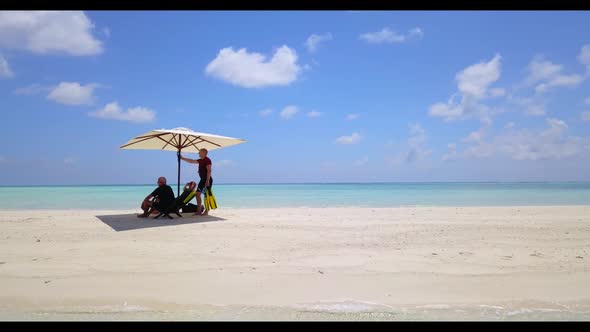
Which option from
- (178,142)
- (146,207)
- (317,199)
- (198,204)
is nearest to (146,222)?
(146,207)

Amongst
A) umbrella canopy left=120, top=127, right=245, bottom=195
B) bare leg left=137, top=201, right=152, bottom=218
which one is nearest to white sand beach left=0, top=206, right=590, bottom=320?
bare leg left=137, top=201, right=152, bottom=218

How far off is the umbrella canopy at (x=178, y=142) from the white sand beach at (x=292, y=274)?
10.5ft

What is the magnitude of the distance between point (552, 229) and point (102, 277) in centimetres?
812

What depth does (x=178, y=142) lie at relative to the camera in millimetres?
10172

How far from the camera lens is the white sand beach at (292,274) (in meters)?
3.13

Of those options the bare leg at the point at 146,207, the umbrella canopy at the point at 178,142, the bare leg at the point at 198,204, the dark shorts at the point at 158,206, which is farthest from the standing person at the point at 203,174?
the bare leg at the point at 146,207

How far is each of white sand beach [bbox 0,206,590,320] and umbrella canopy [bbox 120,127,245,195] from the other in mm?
3207

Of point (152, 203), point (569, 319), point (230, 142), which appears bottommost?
point (569, 319)

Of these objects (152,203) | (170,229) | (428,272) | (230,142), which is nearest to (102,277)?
(170,229)

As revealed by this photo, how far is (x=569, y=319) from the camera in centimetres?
298

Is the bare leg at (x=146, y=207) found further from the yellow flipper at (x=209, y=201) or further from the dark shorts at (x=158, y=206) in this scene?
the yellow flipper at (x=209, y=201)

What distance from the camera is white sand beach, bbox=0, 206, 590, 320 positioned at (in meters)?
3.13
